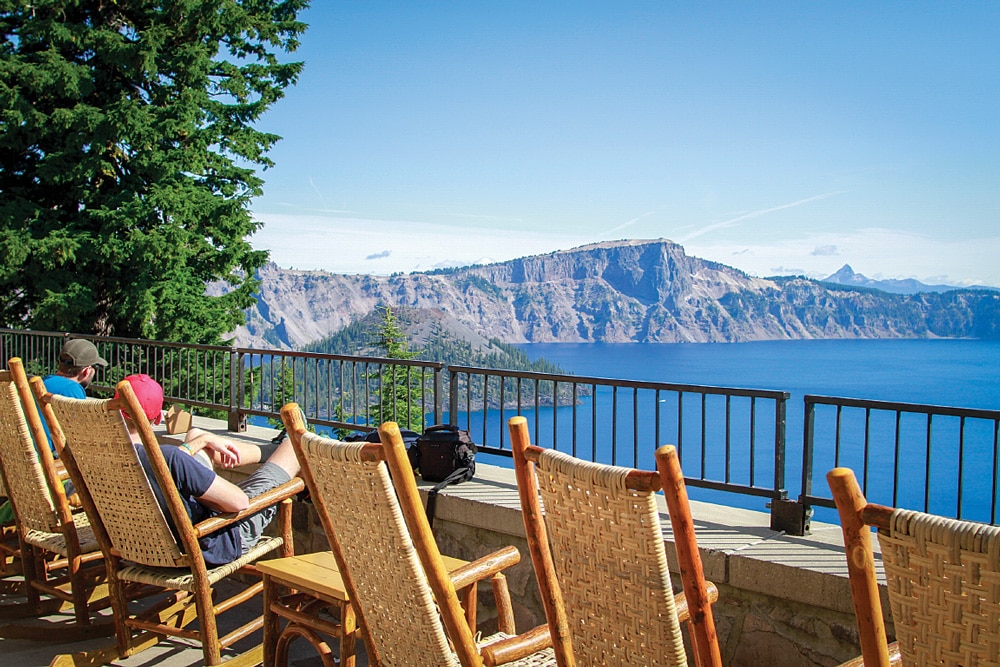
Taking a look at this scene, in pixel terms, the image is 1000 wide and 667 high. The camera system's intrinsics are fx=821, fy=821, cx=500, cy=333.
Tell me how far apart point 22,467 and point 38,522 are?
285 mm

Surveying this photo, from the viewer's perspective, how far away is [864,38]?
346 feet

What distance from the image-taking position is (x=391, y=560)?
7.25ft

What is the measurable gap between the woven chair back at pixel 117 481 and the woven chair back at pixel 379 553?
109cm

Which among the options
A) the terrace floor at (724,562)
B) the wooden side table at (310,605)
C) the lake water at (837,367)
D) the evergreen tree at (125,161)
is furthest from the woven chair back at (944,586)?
the lake water at (837,367)

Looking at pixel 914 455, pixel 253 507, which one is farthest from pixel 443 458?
pixel 914 455

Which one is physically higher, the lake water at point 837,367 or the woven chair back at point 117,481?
the woven chair back at point 117,481

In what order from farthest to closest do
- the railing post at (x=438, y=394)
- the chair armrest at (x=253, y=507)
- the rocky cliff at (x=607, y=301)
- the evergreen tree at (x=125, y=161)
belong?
the rocky cliff at (x=607, y=301), the evergreen tree at (x=125, y=161), the railing post at (x=438, y=394), the chair armrest at (x=253, y=507)

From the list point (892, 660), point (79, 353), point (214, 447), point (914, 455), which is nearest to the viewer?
point (892, 660)

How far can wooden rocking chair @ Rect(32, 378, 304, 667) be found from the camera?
3.14 m

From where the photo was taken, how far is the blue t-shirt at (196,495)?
331 cm

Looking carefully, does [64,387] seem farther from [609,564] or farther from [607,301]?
[607,301]

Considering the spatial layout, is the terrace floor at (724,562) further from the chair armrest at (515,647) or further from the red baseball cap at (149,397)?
the chair armrest at (515,647)

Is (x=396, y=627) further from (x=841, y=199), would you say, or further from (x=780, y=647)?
(x=841, y=199)

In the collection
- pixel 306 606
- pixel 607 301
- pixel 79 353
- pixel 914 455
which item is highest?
pixel 607 301
